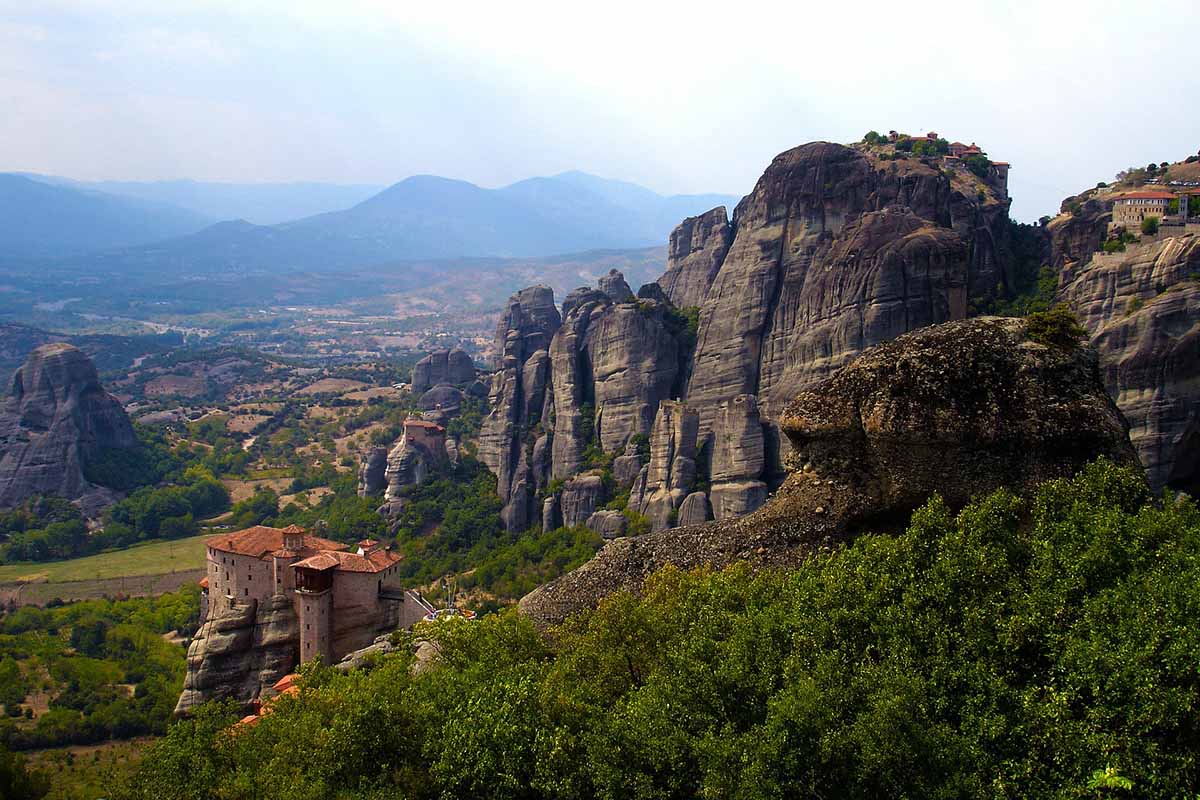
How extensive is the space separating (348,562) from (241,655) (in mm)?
4470

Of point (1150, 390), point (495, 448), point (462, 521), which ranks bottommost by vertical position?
point (462, 521)

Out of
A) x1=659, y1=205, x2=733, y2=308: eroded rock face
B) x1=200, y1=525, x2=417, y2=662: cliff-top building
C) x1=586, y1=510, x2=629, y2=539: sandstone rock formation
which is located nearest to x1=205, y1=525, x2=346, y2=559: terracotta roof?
x1=200, y1=525, x2=417, y2=662: cliff-top building

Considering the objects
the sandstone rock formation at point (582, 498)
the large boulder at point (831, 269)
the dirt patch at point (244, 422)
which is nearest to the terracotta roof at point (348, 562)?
the sandstone rock formation at point (582, 498)

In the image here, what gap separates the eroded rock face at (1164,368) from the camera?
32125 mm

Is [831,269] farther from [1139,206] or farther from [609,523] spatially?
[1139,206]

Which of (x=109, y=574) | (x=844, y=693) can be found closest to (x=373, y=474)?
(x=109, y=574)

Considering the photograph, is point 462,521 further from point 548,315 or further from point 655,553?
point 655,553

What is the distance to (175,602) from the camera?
50.2 m

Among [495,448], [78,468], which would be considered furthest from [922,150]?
[78,468]

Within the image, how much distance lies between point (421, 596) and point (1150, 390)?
1383 inches

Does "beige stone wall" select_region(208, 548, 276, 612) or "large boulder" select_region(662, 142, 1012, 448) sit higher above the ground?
"large boulder" select_region(662, 142, 1012, 448)

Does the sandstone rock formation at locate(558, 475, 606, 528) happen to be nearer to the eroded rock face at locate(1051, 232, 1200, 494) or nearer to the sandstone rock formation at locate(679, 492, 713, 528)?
the sandstone rock formation at locate(679, 492, 713, 528)

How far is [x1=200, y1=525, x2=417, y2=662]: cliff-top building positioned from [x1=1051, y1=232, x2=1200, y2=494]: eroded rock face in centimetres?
2763

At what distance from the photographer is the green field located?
192ft
